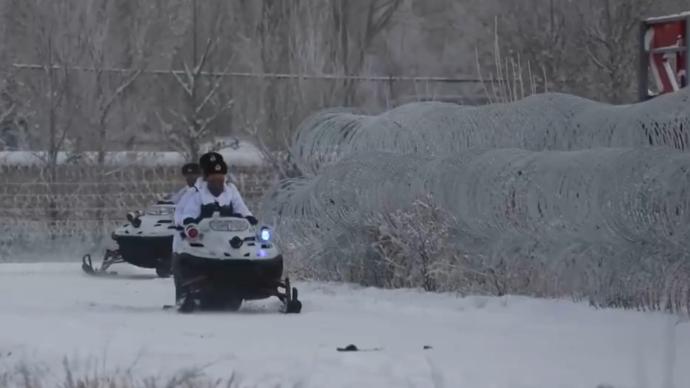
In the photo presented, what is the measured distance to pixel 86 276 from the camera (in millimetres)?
26312

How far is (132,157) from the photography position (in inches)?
1795

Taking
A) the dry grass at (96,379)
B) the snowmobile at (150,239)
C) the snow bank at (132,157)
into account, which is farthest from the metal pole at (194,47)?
the dry grass at (96,379)

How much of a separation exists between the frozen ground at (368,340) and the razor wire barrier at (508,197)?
65 cm

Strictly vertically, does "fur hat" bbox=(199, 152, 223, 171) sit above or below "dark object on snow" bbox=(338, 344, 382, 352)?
above

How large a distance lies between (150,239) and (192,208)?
6.92 m

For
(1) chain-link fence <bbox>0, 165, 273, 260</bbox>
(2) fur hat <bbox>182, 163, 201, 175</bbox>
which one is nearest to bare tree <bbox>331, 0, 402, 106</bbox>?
(1) chain-link fence <bbox>0, 165, 273, 260</bbox>

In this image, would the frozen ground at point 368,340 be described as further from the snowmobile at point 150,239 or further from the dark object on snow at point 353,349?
the snowmobile at point 150,239

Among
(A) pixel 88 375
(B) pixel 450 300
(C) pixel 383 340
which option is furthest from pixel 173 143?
(A) pixel 88 375

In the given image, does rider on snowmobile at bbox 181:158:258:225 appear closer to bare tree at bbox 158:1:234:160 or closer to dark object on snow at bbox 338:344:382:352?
dark object on snow at bbox 338:344:382:352

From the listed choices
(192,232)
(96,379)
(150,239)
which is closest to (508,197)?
(192,232)

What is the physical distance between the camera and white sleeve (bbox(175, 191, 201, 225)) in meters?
18.8

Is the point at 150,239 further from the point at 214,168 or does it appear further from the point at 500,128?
the point at 214,168

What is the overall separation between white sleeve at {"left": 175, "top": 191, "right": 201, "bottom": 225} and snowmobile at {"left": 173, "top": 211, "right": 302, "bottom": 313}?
0.19 m

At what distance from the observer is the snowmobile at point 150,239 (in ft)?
84.2
